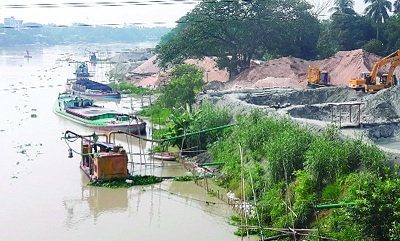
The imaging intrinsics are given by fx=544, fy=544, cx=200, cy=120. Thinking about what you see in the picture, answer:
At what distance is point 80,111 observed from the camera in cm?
3127

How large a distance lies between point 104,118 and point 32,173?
391 inches

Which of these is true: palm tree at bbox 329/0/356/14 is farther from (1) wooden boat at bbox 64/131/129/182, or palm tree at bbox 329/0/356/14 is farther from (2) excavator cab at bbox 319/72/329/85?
(1) wooden boat at bbox 64/131/129/182

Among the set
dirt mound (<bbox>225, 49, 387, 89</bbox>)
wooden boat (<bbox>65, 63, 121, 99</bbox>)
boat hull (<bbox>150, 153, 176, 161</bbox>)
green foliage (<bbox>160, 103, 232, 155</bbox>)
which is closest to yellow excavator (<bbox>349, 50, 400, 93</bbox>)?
dirt mound (<bbox>225, 49, 387, 89</bbox>)

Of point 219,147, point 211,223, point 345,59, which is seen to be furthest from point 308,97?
point 211,223

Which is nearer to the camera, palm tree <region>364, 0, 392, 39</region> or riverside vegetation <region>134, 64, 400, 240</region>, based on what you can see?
riverside vegetation <region>134, 64, 400, 240</region>

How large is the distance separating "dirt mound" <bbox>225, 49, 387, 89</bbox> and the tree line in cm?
196

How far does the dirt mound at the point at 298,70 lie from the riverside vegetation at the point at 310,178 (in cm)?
1532

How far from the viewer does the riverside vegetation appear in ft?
32.0

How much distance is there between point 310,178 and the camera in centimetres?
1271

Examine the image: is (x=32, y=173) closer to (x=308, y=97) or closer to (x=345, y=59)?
(x=308, y=97)

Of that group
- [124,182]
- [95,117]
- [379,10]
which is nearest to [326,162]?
[124,182]

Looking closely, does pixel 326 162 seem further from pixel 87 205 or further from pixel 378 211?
pixel 87 205

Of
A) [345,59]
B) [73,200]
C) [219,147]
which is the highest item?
[345,59]

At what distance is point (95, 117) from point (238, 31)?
1460 cm
